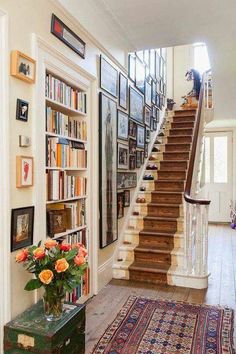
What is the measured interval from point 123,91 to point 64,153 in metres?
1.76

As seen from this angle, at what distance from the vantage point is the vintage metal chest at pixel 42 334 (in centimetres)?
177

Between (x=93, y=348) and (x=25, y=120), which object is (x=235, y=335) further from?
(x=25, y=120)

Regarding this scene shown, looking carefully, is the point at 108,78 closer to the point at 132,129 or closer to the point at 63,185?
the point at 132,129

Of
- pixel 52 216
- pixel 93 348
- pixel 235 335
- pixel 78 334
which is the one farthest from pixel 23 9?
pixel 235 335

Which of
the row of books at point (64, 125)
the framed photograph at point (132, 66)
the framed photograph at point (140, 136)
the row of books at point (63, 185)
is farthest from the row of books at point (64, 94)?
the framed photograph at point (140, 136)

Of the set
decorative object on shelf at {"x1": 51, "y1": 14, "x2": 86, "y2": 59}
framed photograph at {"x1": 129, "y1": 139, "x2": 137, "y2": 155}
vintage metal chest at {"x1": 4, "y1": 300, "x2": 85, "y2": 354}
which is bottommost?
vintage metal chest at {"x1": 4, "y1": 300, "x2": 85, "y2": 354}

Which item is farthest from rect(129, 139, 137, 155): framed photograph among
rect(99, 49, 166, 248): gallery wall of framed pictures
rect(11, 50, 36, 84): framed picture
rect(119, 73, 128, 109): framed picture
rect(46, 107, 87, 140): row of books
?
rect(11, 50, 36, 84): framed picture

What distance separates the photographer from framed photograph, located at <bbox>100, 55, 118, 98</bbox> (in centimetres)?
340

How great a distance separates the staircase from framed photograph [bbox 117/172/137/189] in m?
0.38

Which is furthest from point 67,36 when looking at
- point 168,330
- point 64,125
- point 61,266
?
point 168,330

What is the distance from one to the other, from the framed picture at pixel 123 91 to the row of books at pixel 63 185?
1.41m

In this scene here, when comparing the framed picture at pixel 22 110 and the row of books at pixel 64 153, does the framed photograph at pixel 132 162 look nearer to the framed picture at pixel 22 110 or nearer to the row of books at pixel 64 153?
the row of books at pixel 64 153

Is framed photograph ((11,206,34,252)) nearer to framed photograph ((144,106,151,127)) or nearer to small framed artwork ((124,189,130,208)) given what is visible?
small framed artwork ((124,189,130,208))

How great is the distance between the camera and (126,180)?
4348 millimetres
